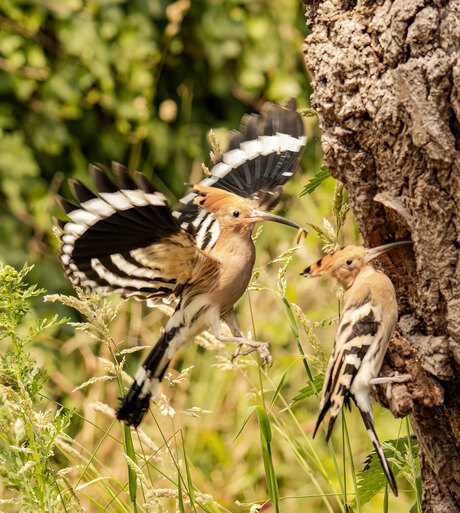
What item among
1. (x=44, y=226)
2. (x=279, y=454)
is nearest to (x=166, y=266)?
(x=279, y=454)

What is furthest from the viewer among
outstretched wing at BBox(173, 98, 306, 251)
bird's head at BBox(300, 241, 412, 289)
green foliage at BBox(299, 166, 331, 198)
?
outstretched wing at BBox(173, 98, 306, 251)

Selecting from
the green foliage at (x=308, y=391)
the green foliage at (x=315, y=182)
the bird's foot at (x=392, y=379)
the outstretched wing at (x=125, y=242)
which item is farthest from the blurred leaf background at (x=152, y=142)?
the bird's foot at (x=392, y=379)

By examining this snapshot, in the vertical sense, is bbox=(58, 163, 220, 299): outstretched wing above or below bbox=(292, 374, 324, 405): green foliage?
above

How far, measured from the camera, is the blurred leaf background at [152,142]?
3.93 metres

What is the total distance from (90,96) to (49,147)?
16.7 inches

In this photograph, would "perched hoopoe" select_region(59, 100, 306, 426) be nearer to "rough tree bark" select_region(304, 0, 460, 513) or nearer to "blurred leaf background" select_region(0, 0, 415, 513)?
"rough tree bark" select_region(304, 0, 460, 513)

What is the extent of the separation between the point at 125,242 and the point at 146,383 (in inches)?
15.3

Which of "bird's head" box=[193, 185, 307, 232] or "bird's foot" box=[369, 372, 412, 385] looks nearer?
"bird's foot" box=[369, 372, 412, 385]

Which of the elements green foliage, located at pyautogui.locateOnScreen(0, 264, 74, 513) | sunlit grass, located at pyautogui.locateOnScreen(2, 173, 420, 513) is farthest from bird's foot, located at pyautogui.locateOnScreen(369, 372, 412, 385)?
sunlit grass, located at pyautogui.locateOnScreen(2, 173, 420, 513)

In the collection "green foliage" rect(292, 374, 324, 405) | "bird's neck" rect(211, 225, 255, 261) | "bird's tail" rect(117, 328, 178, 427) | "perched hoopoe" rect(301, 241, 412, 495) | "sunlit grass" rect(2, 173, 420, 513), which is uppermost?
"bird's neck" rect(211, 225, 255, 261)

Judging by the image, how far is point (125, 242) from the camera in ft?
5.59

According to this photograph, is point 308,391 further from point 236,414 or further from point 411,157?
point 236,414

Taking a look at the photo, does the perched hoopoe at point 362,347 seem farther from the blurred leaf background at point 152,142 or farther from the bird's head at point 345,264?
the blurred leaf background at point 152,142

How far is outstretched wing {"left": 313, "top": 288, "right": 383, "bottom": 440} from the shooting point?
1.58 meters
